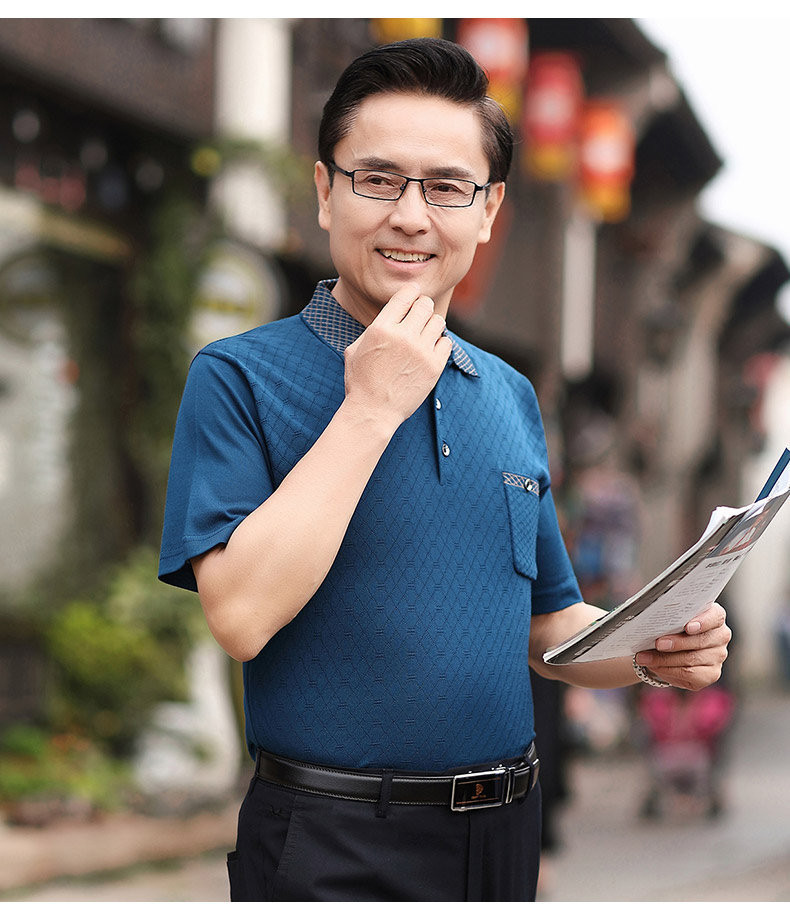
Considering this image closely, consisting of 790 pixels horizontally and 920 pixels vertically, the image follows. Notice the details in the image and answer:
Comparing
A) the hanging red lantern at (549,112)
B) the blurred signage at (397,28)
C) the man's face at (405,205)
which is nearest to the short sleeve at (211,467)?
the man's face at (405,205)

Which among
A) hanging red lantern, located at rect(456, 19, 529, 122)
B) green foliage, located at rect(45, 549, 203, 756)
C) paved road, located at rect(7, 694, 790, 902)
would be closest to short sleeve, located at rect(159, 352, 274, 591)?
paved road, located at rect(7, 694, 790, 902)

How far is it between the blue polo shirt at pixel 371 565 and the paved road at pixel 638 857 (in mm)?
3538

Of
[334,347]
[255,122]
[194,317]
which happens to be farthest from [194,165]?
[334,347]

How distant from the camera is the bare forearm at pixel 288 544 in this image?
1.61 metres

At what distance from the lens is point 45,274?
6.81 metres

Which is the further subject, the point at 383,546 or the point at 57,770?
the point at 57,770

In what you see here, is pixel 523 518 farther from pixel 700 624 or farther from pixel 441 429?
pixel 700 624

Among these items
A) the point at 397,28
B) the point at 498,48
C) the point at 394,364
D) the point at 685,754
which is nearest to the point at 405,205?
the point at 394,364

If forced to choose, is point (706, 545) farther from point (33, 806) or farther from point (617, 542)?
point (617, 542)

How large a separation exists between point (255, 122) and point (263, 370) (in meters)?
6.00

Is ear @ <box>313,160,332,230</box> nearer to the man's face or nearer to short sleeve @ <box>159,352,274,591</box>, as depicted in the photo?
the man's face

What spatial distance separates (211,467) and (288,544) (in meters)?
0.19

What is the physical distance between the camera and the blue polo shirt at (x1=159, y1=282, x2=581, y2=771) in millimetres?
1763

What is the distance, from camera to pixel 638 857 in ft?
21.6
